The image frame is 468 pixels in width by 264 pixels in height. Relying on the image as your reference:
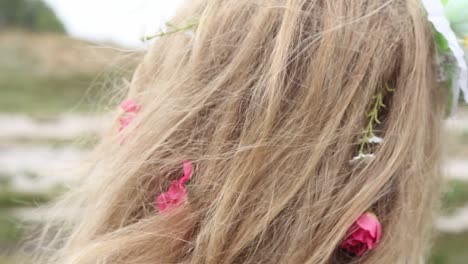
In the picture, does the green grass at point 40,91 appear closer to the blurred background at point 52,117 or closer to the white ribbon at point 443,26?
the blurred background at point 52,117

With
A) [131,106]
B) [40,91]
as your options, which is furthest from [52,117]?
[131,106]

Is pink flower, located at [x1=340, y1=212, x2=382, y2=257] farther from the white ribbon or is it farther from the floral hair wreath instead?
the white ribbon

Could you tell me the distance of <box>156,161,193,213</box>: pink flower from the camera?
0.74m

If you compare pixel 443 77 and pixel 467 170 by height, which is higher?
pixel 467 170

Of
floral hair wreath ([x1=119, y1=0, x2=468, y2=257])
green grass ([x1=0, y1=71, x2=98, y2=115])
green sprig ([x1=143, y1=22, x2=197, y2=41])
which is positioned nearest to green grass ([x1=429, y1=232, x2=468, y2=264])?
floral hair wreath ([x1=119, y1=0, x2=468, y2=257])

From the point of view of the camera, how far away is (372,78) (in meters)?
0.76

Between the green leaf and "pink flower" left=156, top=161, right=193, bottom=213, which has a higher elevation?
the green leaf

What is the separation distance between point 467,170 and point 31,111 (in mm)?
2982

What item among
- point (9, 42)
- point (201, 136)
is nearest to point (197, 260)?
point (201, 136)

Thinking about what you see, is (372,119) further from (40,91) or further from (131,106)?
(40,91)

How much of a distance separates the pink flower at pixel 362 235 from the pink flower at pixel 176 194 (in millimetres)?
169

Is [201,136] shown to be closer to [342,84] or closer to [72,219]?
[342,84]

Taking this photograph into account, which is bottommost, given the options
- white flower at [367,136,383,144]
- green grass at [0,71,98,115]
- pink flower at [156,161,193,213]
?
pink flower at [156,161,193,213]

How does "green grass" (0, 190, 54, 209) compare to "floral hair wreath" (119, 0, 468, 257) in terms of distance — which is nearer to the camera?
"floral hair wreath" (119, 0, 468, 257)
